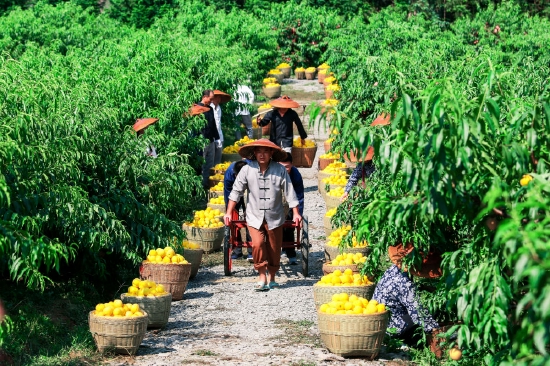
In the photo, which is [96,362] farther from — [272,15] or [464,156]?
[272,15]

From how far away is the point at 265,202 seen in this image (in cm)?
1188

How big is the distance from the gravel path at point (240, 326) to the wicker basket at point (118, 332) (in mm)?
130

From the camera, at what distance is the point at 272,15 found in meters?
40.3

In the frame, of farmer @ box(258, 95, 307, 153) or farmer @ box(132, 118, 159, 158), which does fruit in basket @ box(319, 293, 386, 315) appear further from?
farmer @ box(258, 95, 307, 153)

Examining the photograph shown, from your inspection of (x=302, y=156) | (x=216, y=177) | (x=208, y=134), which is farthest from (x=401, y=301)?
(x=302, y=156)

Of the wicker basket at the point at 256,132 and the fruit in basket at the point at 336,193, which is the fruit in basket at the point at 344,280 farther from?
the wicker basket at the point at 256,132

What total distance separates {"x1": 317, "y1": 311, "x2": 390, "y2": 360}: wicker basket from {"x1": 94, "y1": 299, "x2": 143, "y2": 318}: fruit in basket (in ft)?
5.60

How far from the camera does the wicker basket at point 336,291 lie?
1008cm

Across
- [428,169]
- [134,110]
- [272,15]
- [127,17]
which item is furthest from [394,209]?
[127,17]

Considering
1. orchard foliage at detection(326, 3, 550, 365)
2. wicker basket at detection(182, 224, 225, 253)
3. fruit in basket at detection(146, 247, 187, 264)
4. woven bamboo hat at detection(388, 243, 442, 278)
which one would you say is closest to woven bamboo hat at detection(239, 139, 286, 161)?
fruit in basket at detection(146, 247, 187, 264)

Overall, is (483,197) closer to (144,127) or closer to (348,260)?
(348,260)

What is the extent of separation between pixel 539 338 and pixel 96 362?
518 cm

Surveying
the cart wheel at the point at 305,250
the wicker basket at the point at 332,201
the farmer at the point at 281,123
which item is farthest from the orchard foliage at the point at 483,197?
the farmer at the point at 281,123

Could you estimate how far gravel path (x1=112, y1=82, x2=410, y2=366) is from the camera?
9078mm
